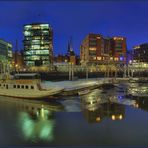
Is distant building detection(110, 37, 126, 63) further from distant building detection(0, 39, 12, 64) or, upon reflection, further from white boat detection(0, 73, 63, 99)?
white boat detection(0, 73, 63, 99)

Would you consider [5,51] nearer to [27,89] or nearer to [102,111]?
[27,89]

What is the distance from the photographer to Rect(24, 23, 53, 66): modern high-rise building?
150 metres

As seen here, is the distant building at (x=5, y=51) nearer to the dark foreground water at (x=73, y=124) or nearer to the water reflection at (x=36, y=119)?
the water reflection at (x=36, y=119)

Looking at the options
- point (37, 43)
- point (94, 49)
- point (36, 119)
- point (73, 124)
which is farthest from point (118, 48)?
point (73, 124)

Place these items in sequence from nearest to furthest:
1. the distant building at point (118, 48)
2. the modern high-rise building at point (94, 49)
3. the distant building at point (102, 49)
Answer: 1. the modern high-rise building at point (94, 49)
2. the distant building at point (102, 49)
3. the distant building at point (118, 48)

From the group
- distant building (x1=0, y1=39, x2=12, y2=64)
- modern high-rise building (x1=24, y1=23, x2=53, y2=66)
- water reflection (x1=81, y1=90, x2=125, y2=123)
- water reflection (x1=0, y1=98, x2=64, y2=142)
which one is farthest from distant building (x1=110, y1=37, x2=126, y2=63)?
water reflection (x1=81, y1=90, x2=125, y2=123)

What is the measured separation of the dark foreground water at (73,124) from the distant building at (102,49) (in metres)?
121

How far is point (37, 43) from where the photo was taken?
493 feet

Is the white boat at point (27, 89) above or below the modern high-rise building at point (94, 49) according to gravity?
below

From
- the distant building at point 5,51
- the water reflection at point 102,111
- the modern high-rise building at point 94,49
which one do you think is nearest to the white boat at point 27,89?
the water reflection at point 102,111

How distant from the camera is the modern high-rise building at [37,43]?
150250 mm

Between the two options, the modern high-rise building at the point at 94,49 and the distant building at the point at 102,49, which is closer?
the modern high-rise building at the point at 94,49

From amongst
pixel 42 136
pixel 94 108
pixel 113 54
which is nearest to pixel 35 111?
pixel 94 108

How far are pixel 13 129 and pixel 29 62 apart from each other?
439 feet
